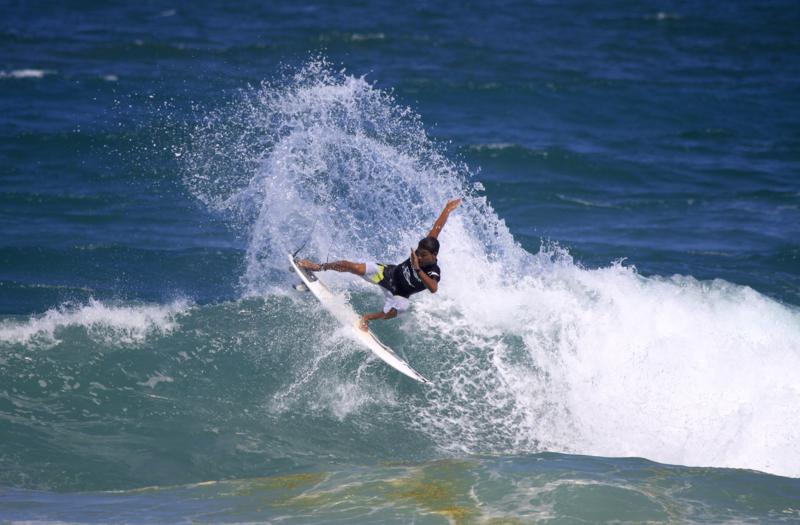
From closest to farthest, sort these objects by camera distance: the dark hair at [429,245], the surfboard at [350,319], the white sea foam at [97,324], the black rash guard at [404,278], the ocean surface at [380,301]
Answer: the ocean surface at [380,301]
the dark hair at [429,245]
the black rash guard at [404,278]
the surfboard at [350,319]
the white sea foam at [97,324]

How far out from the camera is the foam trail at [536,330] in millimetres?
11352

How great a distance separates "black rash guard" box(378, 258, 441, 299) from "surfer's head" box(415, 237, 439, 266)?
0.08 m

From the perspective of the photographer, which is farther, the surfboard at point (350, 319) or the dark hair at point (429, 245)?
the surfboard at point (350, 319)

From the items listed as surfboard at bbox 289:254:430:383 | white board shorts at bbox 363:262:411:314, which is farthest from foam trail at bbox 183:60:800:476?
white board shorts at bbox 363:262:411:314

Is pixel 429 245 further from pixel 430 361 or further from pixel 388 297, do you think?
pixel 430 361

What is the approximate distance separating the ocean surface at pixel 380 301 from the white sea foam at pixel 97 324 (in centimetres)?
5

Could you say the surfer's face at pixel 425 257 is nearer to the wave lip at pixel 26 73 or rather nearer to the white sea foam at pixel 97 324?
the white sea foam at pixel 97 324

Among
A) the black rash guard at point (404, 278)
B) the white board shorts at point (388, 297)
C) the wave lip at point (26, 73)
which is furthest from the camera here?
the wave lip at point (26, 73)

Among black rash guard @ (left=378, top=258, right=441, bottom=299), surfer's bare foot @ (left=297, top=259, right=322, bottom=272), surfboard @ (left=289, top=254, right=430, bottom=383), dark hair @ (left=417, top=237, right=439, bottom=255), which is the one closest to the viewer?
dark hair @ (left=417, top=237, right=439, bottom=255)

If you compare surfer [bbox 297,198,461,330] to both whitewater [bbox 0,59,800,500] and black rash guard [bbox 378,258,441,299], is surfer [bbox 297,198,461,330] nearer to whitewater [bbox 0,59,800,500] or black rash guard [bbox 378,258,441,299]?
black rash guard [bbox 378,258,441,299]

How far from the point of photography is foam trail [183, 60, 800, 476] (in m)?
11.4

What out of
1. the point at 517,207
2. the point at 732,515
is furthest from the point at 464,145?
the point at 732,515

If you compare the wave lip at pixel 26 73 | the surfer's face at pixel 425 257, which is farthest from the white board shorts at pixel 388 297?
the wave lip at pixel 26 73

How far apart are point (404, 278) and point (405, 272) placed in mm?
78
